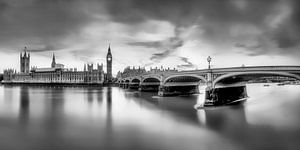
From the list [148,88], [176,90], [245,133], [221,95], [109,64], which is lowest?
[245,133]

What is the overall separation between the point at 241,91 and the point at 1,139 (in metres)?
39.8

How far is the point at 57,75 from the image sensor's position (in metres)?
154

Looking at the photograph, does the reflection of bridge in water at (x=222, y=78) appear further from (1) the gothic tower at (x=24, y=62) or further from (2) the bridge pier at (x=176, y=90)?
(1) the gothic tower at (x=24, y=62)

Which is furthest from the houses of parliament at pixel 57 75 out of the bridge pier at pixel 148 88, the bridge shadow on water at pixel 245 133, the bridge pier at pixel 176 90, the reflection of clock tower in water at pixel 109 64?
the bridge shadow on water at pixel 245 133

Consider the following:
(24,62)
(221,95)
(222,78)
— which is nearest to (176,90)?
(221,95)

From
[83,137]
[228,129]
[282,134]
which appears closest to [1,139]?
[83,137]

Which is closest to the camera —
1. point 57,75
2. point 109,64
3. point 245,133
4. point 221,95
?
point 245,133

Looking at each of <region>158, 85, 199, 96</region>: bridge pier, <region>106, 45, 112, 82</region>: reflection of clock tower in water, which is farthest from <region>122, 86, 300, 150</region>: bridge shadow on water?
<region>106, 45, 112, 82</region>: reflection of clock tower in water

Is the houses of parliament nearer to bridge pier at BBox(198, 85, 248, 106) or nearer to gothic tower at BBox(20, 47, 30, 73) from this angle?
gothic tower at BBox(20, 47, 30, 73)

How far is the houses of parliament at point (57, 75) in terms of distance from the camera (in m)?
145

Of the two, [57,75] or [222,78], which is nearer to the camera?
[222,78]

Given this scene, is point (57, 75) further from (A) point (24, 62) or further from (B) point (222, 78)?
(B) point (222, 78)

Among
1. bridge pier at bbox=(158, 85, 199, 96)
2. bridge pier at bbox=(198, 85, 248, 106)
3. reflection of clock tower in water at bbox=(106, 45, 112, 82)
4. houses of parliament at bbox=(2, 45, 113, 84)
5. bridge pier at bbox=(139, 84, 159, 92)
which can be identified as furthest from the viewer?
reflection of clock tower in water at bbox=(106, 45, 112, 82)

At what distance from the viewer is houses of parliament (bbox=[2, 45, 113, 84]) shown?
145m
